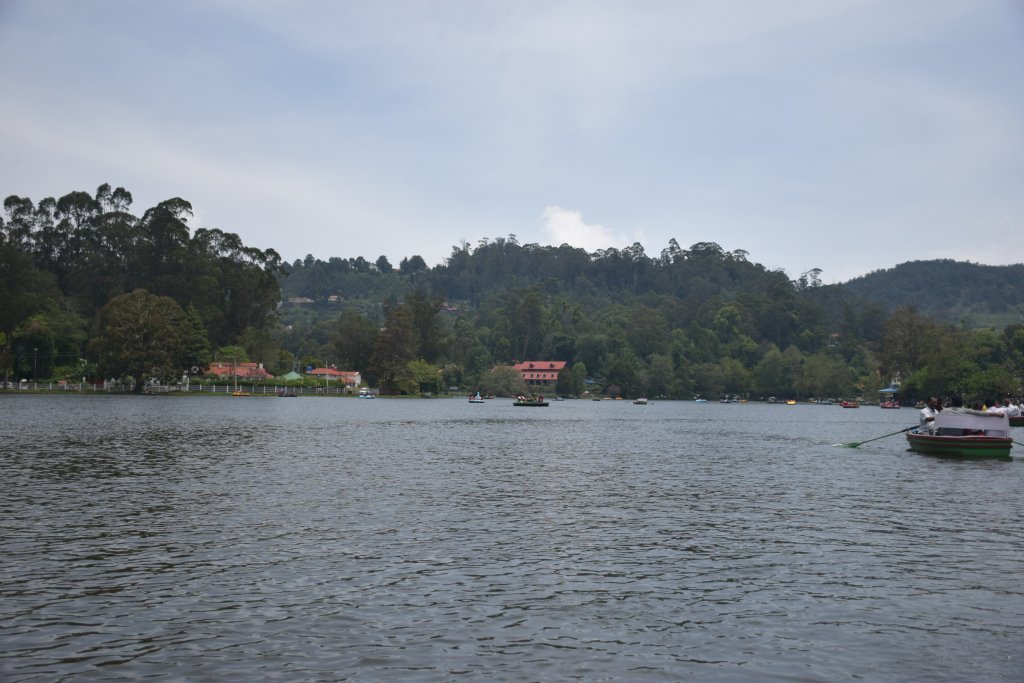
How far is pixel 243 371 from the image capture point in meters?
188

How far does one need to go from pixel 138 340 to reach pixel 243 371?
4635 centimetres

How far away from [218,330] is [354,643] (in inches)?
6969

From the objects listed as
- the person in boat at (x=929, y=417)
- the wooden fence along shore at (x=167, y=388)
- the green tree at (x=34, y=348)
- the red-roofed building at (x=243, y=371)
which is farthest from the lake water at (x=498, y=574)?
the red-roofed building at (x=243, y=371)

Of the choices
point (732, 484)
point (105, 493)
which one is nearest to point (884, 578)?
point (732, 484)

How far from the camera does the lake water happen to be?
14188mm

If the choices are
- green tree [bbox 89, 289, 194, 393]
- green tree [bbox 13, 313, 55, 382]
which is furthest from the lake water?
green tree [bbox 13, 313, 55, 382]

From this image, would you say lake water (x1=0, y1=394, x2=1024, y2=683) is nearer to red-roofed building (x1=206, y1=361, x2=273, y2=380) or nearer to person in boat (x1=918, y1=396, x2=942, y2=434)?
person in boat (x1=918, y1=396, x2=942, y2=434)

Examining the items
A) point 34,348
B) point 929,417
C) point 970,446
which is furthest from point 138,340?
point 970,446

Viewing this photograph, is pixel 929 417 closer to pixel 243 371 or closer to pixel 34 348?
pixel 34 348

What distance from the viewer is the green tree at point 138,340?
14125 centimetres

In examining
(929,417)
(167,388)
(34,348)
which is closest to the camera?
(929,417)

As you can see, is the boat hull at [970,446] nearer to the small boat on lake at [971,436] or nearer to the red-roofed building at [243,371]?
the small boat on lake at [971,436]

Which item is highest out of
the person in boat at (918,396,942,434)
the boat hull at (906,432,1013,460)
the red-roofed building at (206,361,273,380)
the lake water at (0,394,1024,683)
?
the red-roofed building at (206,361,273,380)

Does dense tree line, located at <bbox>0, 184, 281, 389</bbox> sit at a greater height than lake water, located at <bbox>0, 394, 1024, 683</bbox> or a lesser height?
greater
